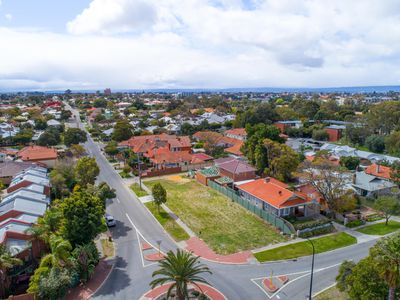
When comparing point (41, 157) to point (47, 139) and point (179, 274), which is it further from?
point (179, 274)

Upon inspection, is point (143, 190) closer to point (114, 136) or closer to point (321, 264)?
point (321, 264)

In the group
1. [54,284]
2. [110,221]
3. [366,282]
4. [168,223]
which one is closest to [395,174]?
[366,282]

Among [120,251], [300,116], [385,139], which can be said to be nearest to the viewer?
[120,251]

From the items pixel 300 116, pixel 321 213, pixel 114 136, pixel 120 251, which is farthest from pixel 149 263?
pixel 300 116

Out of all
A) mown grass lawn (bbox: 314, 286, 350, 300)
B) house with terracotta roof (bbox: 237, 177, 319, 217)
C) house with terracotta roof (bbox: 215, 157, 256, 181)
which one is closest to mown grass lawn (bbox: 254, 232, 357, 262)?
mown grass lawn (bbox: 314, 286, 350, 300)

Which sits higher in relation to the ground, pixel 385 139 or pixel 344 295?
pixel 385 139

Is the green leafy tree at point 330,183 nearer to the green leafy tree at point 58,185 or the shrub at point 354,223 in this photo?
the shrub at point 354,223

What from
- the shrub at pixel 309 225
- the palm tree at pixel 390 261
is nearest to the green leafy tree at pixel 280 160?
the shrub at pixel 309 225

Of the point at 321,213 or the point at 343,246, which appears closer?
the point at 343,246
